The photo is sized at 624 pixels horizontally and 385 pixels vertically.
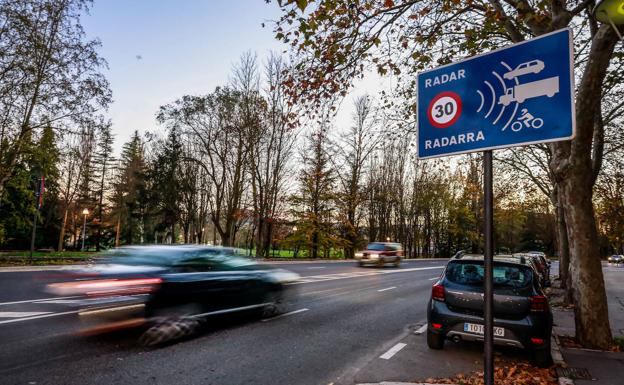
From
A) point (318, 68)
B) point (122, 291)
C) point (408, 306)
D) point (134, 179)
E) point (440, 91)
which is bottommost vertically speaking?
point (408, 306)

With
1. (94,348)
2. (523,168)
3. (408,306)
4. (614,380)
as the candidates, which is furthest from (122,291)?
(523,168)

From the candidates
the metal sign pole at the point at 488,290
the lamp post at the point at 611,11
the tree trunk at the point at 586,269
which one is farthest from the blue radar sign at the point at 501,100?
the tree trunk at the point at 586,269

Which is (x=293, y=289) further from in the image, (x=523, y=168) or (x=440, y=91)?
(x=523, y=168)

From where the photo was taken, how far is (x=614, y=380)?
205 inches

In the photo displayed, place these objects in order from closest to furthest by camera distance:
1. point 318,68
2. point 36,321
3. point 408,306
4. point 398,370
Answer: point 398,370 → point 36,321 → point 318,68 → point 408,306

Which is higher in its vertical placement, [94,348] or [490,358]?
[490,358]

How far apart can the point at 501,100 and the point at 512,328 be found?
14.9 ft

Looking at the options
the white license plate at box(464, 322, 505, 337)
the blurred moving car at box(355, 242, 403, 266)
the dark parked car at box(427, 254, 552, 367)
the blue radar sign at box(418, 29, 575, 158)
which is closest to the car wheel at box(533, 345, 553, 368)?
the dark parked car at box(427, 254, 552, 367)

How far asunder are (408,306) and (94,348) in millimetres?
8732

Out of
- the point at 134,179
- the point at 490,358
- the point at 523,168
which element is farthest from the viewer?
the point at 134,179

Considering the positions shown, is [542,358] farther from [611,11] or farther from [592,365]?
[611,11]

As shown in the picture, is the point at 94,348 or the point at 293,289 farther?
the point at 293,289

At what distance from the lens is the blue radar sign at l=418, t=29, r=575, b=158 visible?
2.32 metres

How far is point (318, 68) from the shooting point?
7.77 m
